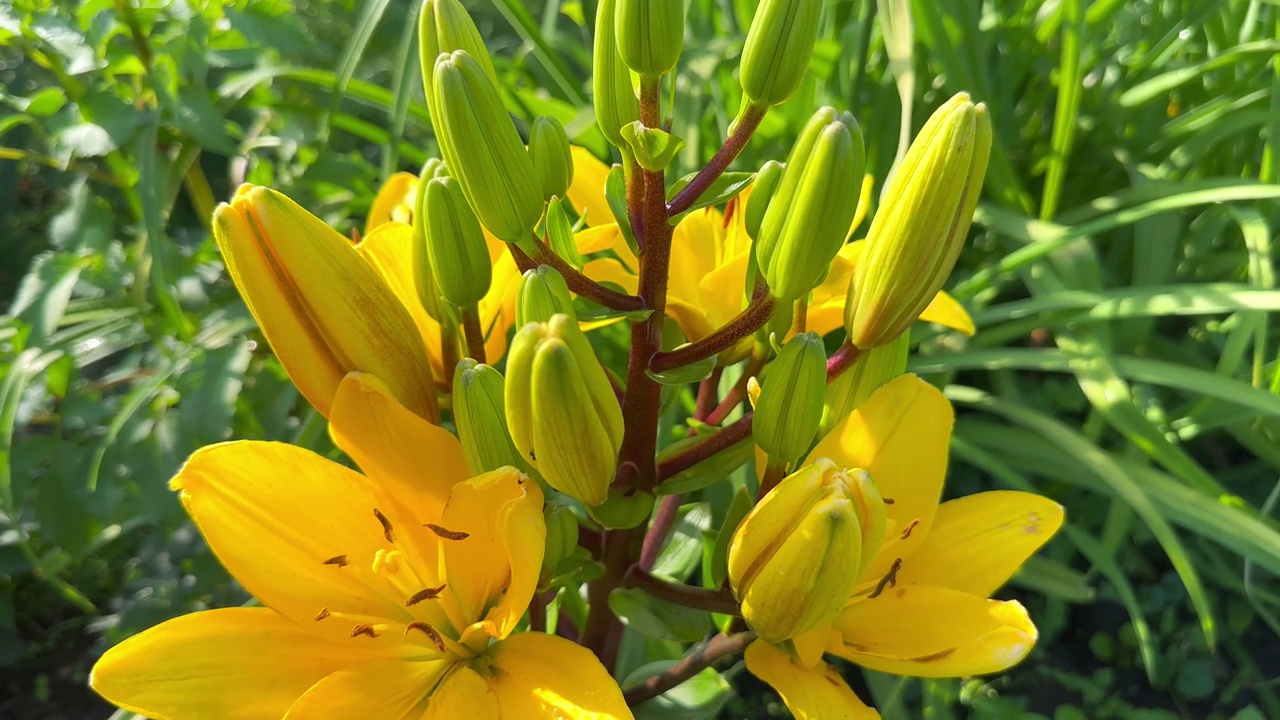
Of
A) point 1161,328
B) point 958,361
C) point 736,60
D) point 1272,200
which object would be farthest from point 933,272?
point 1161,328

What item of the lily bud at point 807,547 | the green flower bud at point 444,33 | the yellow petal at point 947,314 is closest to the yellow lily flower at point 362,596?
the lily bud at point 807,547

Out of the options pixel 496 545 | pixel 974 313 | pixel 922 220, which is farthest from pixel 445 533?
pixel 974 313

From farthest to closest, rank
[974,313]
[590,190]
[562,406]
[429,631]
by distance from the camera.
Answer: [974,313] < [590,190] < [429,631] < [562,406]

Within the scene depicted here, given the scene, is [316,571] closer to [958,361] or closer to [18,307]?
[18,307]

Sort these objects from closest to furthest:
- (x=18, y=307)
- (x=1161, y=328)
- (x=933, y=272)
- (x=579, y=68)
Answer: (x=933, y=272) → (x=18, y=307) → (x=1161, y=328) → (x=579, y=68)

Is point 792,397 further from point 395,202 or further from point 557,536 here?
point 395,202

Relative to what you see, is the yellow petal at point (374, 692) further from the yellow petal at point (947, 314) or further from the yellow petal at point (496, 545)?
the yellow petal at point (947, 314)
